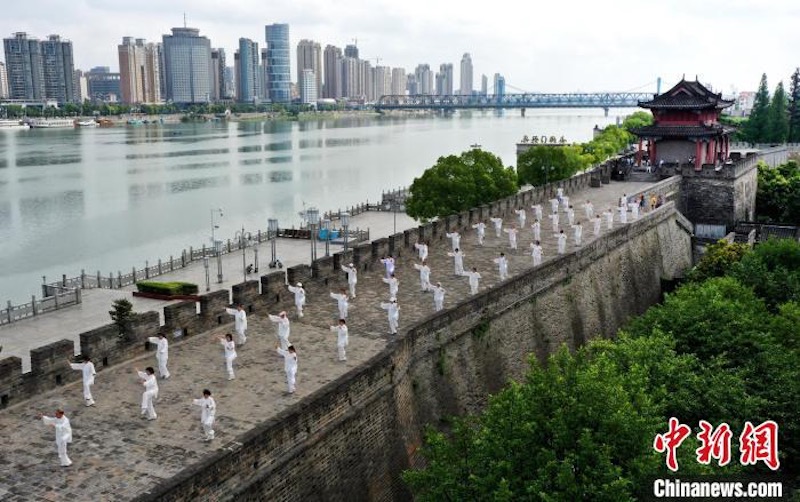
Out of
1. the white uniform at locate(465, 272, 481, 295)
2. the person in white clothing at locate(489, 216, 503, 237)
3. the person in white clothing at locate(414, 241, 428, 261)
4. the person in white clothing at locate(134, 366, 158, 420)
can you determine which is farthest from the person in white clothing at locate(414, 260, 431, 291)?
the person in white clothing at locate(134, 366, 158, 420)

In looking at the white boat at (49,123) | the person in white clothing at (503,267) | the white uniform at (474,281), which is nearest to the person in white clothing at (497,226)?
the person in white clothing at (503,267)

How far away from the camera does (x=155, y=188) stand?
70.7m

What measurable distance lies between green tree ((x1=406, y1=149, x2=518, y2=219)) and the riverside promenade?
18.1 metres

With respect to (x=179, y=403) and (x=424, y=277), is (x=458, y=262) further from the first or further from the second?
(x=179, y=403)

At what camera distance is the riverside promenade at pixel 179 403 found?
33.4 ft

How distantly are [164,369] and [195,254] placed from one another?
26.0 m

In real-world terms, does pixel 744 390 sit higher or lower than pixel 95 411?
lower

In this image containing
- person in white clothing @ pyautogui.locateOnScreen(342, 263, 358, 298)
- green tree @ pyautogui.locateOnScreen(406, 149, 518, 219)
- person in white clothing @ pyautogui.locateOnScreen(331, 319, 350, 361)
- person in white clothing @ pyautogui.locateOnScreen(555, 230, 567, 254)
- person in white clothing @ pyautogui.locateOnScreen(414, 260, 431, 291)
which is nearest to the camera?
person in white clothing @ pyautogui.locateOnScreen(331, 319, 350, 361)

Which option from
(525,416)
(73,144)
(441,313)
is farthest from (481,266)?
(73,144)

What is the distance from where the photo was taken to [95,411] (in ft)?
39.8

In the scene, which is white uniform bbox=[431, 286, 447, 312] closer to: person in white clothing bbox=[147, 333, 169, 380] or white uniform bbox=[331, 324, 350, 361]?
white uniform bbox=[331, 324, 350, 361]

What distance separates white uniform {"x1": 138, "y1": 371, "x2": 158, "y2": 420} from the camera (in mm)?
11633

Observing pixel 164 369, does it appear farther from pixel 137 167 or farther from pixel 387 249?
pixel 137 167

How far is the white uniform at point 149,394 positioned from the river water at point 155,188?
2736 centimetres
